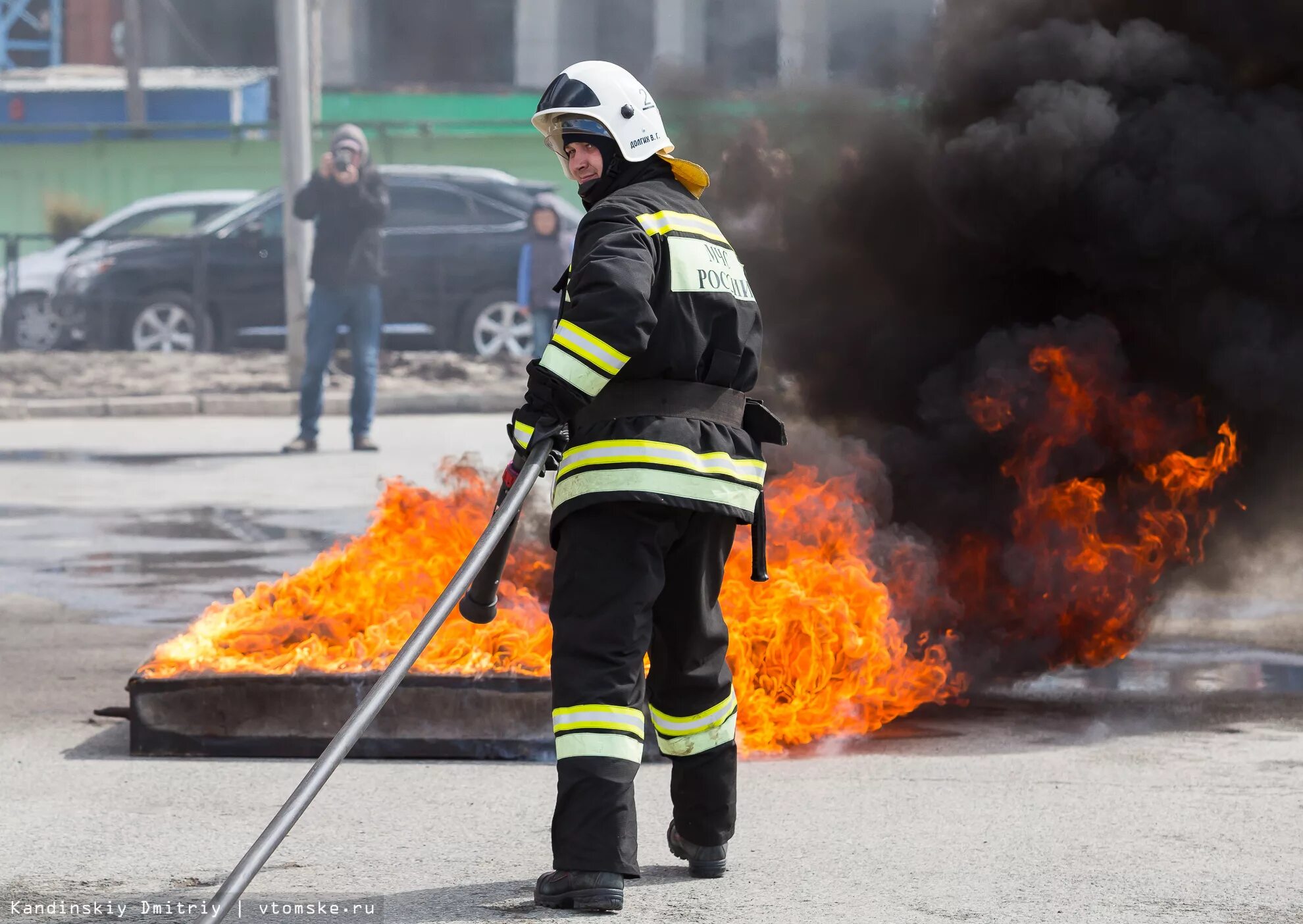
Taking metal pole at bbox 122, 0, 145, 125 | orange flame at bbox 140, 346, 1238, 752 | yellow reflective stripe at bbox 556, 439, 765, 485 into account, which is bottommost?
orange flame at bbox 140, 346, 1238, 752

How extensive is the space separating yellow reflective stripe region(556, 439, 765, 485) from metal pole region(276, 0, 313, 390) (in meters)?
13.2

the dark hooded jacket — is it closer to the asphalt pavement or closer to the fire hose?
the asphalt pavement

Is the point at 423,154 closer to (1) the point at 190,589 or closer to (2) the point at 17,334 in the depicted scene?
(2) the point at 17,334

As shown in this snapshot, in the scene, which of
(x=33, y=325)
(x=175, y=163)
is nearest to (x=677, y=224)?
(x=33, y=325)

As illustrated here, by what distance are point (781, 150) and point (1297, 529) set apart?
8.34 ft

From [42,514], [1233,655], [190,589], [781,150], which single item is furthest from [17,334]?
[1233,655]

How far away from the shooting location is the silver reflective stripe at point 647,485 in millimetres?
3926

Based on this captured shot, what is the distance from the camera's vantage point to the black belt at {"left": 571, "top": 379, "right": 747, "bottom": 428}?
401cm

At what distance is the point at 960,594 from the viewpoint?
20.0ft

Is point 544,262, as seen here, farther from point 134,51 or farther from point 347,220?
point 134,51

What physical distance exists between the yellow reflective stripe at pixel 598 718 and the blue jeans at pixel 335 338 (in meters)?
9.99

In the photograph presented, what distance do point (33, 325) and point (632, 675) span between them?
17.2 m

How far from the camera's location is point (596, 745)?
3875mm

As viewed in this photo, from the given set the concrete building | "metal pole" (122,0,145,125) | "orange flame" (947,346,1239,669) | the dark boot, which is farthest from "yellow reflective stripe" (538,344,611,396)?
"metal pole" (122,0,145,125)
